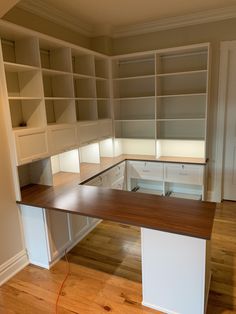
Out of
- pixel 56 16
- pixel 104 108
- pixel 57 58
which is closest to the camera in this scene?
pixel 57 58

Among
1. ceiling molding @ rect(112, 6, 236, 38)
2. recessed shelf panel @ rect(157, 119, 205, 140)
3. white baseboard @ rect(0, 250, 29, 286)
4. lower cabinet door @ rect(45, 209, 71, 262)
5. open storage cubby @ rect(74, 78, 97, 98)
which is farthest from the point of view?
recessed shelf panel @ rect(157, 119, 205, 140)

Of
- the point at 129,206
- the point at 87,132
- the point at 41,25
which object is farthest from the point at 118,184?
the point at 41,25

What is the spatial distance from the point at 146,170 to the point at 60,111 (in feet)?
5.43

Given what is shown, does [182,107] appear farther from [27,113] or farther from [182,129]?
[27,113]

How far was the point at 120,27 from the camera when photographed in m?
3.90

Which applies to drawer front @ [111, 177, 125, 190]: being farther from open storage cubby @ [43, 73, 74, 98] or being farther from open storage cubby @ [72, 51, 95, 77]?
open storage cubby @ [72, 51, 95, 77]

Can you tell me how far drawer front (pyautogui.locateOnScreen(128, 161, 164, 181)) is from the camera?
12.5ft

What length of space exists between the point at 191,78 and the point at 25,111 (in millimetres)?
2530

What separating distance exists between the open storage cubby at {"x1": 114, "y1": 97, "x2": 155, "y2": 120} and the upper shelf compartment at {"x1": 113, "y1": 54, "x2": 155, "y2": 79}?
0.42 meters

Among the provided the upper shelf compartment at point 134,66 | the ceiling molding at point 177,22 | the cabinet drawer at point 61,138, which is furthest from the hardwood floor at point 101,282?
the ceiling molding at point 177,22

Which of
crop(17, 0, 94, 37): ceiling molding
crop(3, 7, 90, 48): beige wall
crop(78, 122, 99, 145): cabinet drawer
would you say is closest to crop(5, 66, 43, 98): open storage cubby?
crop(3, 7, 90, 48): beige wall

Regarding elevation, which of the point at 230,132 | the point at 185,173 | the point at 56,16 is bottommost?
the point at 185,173

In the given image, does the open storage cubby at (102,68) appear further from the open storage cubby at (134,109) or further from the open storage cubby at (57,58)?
the open storage cubby at (57,58)

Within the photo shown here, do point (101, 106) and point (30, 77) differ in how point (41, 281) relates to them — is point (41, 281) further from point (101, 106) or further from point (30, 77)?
point (101, 106)
